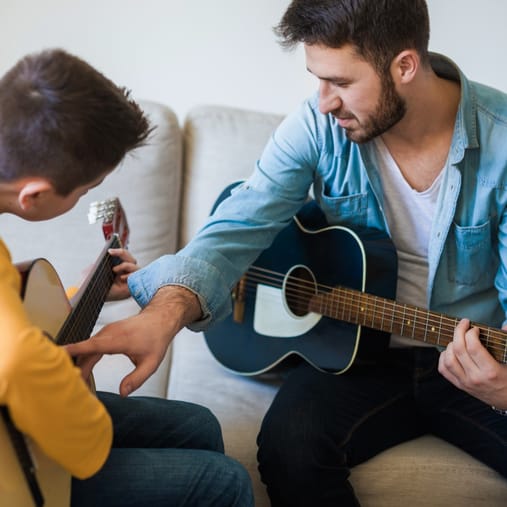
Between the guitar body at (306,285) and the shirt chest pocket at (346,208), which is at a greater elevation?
the shirt chest pocket at (346,208)

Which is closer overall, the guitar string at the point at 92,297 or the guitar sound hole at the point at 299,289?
the guitar string at the point at 92,297

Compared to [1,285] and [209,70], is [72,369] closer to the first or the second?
[1,285]

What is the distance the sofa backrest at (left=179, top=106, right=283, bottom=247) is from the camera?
6.03 feet

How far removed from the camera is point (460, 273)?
144 cm

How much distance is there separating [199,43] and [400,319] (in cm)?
102

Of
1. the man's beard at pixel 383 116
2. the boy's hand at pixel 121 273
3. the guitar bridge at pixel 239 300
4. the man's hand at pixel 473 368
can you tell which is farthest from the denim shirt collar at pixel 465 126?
the boy's hand at pixel 121 273

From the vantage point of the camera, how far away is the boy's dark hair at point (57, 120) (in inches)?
33.6

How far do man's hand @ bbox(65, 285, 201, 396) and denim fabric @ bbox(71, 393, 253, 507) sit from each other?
12 centimetres

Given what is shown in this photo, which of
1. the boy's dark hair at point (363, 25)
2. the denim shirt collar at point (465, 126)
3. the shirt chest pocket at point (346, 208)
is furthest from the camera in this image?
the shirt chest pocket at point (346, 208)

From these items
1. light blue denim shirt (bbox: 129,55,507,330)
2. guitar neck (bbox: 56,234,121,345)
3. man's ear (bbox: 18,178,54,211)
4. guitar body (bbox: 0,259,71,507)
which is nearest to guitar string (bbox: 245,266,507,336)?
light blue denim shirt (bbox: 129,55,507,330)

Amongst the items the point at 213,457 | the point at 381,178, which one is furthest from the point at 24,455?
the point at 381,178

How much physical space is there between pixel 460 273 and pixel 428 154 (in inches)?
9.9

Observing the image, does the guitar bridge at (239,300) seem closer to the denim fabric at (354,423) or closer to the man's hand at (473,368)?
the denim fabric at (354,423)

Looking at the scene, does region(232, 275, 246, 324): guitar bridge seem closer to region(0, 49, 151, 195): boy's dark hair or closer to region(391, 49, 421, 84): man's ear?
region(391, 49, 421, 84): man's ear
